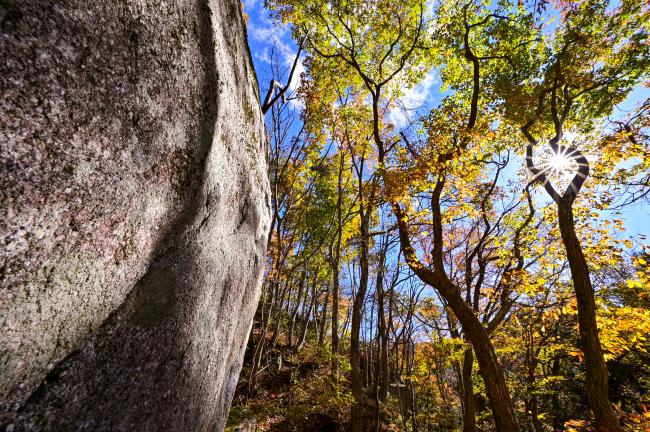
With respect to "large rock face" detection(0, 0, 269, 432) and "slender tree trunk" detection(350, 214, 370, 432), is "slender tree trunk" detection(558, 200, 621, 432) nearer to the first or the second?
"slender tree trunk" detection(350, 214, 370, 432)

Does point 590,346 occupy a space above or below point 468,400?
above

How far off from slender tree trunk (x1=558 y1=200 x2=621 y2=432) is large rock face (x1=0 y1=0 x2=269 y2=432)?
6.67 meters

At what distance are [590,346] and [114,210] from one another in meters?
7.50

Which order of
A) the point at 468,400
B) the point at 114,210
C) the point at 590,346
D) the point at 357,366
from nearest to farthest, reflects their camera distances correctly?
1. the point at 114,210
2. the point at 590,346
3. the point at 357,366
4. the point at 468,400

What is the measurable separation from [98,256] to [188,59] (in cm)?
110

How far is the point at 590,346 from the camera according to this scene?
5.32m

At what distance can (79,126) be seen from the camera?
A: 980 mm

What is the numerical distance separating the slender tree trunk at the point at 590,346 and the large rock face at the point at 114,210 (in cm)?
667

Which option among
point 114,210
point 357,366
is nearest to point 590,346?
point 357,366

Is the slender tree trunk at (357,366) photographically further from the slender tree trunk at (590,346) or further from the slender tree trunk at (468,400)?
the slender tree trunk at (590,346)

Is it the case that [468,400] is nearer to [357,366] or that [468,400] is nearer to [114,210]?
[357,366]

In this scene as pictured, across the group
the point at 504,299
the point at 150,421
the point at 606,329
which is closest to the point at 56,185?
the point at 150,421

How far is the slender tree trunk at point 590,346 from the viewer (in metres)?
5.06

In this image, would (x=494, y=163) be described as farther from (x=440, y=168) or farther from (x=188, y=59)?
(x=188, y=59)
